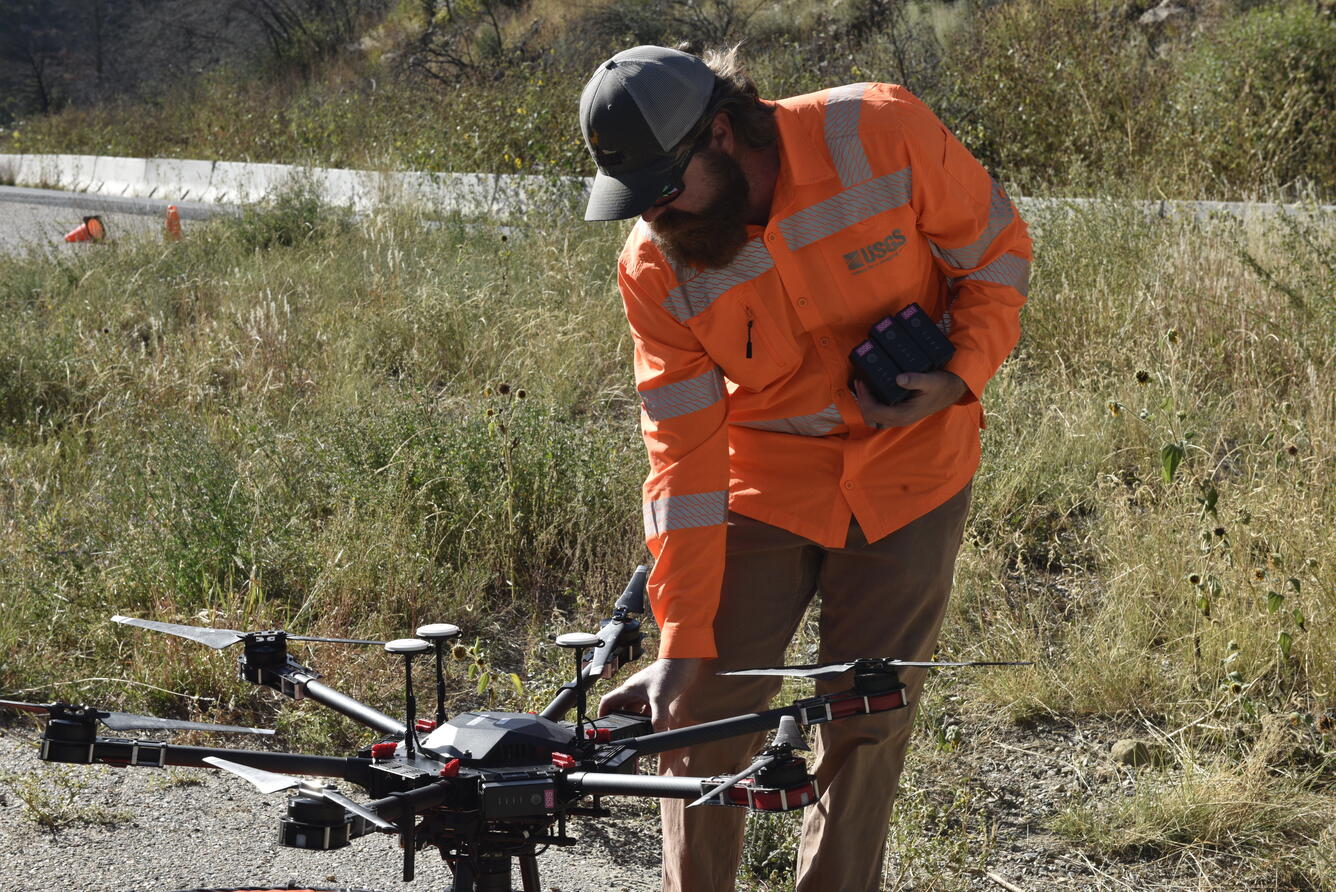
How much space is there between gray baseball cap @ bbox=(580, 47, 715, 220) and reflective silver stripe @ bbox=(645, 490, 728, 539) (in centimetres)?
61

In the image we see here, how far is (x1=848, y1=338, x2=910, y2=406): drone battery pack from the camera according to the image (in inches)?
108

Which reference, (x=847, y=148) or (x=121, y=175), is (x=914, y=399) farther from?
(x=121, y=175)

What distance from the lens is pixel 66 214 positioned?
14.5 m

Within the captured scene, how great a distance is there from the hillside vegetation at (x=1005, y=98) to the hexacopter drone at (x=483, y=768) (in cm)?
482

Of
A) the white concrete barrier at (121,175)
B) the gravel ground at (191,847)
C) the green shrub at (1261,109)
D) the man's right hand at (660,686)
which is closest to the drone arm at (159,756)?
the man's right hand at (660,686)

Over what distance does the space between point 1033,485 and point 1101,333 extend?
4.03ft

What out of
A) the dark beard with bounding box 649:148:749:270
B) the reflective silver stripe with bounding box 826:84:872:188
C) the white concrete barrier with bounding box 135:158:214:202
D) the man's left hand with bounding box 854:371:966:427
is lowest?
the man's left hand with bounding box 854:371:966:427

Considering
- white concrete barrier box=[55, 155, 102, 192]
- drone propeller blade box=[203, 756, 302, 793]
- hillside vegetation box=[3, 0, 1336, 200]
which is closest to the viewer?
drone propeller blade box=[203, 756, 302, 793]

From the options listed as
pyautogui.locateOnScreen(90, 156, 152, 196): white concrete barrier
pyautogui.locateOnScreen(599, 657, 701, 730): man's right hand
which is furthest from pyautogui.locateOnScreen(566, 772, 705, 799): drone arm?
pyautogui.locateOnScreen(90, 156, 152, 196): white concrete barrier

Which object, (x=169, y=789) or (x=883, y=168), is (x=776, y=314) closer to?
(x=883, y=168)

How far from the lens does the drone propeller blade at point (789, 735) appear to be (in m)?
1.37

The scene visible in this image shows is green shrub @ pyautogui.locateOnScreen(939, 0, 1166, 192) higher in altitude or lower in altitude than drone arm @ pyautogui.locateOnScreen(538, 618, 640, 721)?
higher

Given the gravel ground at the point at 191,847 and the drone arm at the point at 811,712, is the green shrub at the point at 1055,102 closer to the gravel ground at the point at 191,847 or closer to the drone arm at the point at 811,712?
the gravel ground at the point at 191,847

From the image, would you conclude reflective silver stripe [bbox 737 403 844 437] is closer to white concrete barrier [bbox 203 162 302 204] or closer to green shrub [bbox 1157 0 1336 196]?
green shrub [bbox 1157 0 1336 196]
